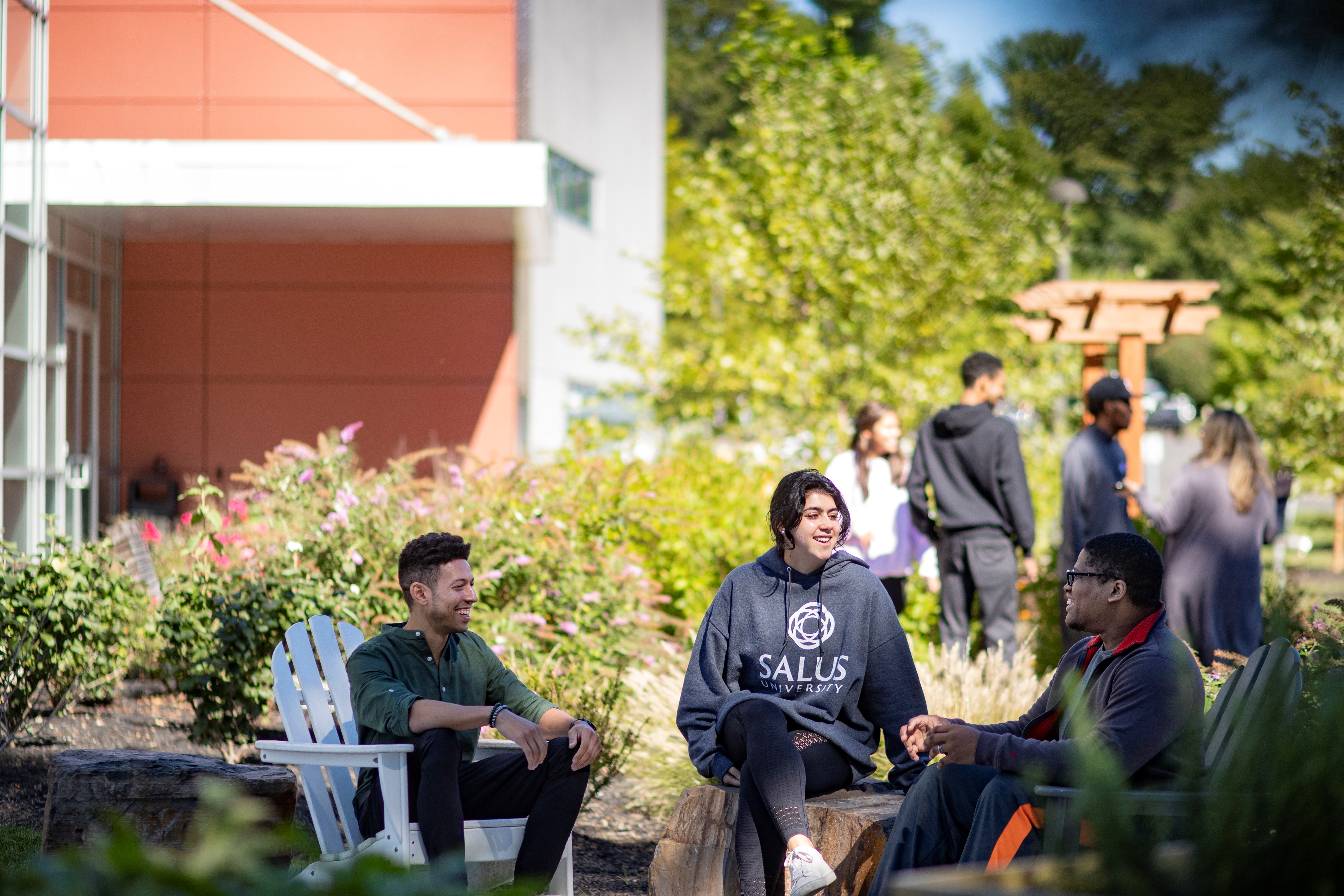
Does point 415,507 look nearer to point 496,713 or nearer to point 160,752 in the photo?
point 160,752

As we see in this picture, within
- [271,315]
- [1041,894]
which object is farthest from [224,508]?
[1041,894]

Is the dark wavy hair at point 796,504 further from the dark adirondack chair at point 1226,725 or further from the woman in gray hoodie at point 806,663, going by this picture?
the dark adirondack chair at point 1226,725

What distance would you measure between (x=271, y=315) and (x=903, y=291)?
5.82m

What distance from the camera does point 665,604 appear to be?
8.41m

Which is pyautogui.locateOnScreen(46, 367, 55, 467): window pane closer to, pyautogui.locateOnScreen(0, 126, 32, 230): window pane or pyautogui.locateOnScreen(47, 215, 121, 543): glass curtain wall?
pyautogui.locateOnScreen(0, 126, 32, 230): window pane

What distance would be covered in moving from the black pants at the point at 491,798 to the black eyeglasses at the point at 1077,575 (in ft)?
4.88

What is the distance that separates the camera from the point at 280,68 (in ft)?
34.7

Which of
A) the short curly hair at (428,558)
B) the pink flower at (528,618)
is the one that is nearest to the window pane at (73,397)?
the pink flower at (528,618)

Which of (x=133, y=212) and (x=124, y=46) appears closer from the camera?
(x=133, y=212)

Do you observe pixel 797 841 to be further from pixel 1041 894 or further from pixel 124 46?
pixel 124 46

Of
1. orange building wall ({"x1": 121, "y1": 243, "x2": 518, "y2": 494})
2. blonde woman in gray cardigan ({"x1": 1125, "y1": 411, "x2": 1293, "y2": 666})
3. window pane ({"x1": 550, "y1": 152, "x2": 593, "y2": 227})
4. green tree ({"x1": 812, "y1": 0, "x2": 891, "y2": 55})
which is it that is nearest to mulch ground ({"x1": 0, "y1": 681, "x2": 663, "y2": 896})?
blonde woman in gray cardigan ({"x1": 1125, "y1": 411, "x2": 1293, "y2": 666})

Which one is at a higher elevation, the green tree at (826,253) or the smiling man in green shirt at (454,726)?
the green tree at (826,253)

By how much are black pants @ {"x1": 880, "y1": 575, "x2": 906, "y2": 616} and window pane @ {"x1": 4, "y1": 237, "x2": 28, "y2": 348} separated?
16.1 feet

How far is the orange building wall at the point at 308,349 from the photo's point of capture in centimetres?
1125
